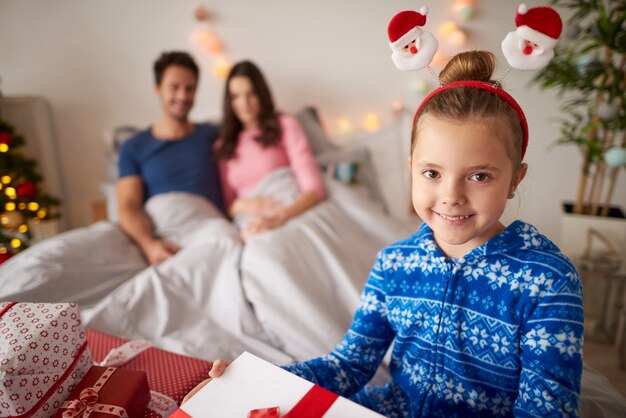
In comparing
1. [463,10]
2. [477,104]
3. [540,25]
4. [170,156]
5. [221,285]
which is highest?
[463,10]

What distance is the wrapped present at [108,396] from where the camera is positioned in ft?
2.06

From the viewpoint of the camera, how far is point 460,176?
0.57 meters

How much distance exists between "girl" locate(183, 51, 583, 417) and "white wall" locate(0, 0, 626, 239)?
1.48m

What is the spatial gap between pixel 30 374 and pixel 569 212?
77.5 inches

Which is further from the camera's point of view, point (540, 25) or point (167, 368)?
point (167, 368)

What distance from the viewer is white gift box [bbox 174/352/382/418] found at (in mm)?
540

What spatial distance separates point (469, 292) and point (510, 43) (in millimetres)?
397

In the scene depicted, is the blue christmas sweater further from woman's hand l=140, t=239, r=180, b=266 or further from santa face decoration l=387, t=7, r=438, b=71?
woman's hand l=140, t=239, r=180, b=266

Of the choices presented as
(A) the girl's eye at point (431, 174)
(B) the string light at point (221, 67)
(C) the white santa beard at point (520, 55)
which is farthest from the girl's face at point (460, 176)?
(B) the string light at point (221, 67)

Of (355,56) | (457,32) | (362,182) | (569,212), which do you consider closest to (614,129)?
(569,212)

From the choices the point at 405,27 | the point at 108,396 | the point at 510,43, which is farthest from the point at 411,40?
the point at 108,396

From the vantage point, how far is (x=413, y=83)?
2.02m

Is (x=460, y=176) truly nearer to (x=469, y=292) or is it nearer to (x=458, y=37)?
(x=469, y=292)

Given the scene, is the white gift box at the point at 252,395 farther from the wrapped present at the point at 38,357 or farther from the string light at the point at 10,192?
the string light at the point at 10,192
